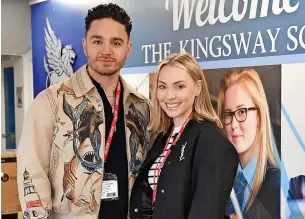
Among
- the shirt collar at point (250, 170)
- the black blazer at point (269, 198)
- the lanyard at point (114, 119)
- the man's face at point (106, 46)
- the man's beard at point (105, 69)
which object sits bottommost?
the black blazer at point (269, 198)

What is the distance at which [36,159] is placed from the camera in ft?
6.25

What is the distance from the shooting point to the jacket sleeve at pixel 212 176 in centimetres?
156

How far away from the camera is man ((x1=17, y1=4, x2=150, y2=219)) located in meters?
1.92

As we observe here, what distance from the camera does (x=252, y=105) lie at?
8.41 ft

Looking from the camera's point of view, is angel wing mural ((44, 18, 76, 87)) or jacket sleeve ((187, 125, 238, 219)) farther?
angel wing mural ((44, 18, 76, 87))

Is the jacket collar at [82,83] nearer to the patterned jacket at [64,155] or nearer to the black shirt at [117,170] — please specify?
the patterned jacket at [64,155]

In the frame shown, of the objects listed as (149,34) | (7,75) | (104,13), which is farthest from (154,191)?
(7,75)

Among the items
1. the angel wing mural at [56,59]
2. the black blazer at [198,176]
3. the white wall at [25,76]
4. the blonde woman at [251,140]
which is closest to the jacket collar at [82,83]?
the black blazer at [198,176]

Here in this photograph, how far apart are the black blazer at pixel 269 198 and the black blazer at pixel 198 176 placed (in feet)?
3.01

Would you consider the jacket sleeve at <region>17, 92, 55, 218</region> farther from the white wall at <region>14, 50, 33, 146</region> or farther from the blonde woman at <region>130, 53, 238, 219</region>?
the white wall at <region>14, 50, 33, 146</region>

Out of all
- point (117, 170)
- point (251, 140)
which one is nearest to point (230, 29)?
point (251, 140)

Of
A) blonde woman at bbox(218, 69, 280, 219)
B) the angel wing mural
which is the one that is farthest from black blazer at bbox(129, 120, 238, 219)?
the angel wing mural

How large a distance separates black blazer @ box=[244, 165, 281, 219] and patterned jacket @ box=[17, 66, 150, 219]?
34.5 inches

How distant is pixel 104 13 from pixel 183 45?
3.29 feet
